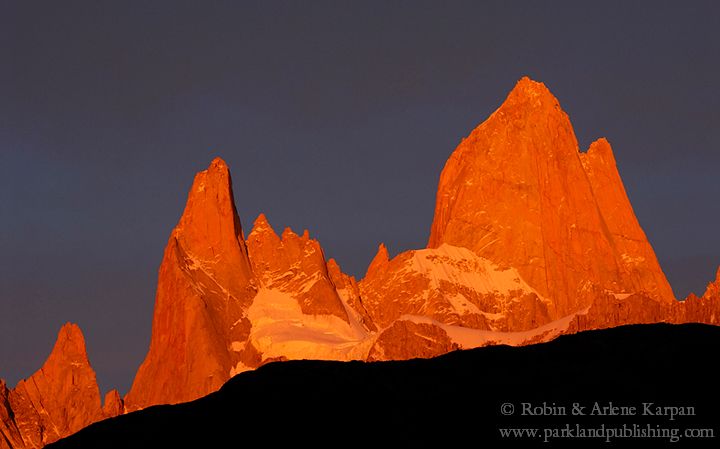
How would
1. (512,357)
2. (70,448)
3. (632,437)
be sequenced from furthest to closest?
1. (512,357)
2. (70,448)
3. (632,437)

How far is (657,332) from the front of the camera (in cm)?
14475

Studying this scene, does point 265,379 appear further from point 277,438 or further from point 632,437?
point 632,437

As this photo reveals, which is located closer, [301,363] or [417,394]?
[417,394]

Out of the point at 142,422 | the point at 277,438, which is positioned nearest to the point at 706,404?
the point at 277,438

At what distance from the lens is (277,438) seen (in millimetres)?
125562

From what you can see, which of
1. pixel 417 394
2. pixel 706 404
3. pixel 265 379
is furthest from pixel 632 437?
pixel 265 379

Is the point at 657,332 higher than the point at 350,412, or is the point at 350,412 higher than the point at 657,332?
the point at 657,332

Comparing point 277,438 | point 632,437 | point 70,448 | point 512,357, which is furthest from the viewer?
point 512,357

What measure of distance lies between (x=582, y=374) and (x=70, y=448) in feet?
130

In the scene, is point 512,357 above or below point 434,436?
above

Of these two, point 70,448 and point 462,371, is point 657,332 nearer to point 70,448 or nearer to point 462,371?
point 462,371

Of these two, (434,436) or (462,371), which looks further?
(462,371)

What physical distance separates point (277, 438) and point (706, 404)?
30.6m

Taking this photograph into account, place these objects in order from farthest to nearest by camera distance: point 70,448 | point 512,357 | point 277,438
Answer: point 512,357 < point 70,448 < point 277,438
